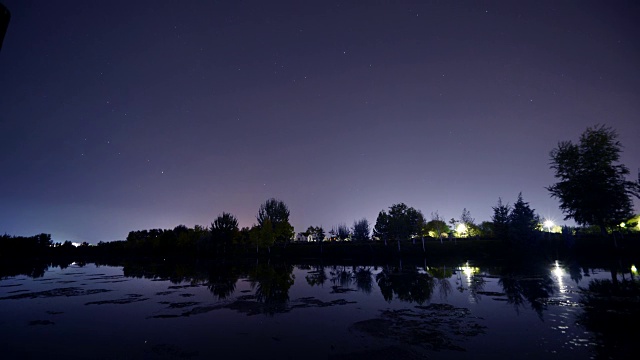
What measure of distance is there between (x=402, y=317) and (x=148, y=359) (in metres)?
10.4

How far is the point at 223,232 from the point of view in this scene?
235 ft

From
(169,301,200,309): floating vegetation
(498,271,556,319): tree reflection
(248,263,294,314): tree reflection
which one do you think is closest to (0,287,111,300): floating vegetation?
(169,301,200,309): floating vegetation

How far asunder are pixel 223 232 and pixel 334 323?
63.7m

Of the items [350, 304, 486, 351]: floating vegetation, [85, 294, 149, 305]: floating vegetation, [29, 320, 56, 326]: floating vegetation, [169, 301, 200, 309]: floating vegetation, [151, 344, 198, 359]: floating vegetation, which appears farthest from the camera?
[85, 294, 149, 305]: floating vegetation

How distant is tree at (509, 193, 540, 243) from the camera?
4559 centimetres

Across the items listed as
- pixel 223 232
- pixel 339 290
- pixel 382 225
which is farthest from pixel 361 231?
pixel 339 290

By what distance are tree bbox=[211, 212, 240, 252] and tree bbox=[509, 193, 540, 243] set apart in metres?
59.6

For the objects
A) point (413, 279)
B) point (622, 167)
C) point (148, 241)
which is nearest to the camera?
point (413, 279)

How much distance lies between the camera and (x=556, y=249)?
44156mm

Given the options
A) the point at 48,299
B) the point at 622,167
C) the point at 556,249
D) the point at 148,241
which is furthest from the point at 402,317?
the point at 148,241

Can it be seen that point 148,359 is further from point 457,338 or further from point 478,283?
point 478,283

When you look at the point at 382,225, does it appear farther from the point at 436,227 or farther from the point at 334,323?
the point at 334,323

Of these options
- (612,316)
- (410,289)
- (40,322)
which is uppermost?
(612,316)

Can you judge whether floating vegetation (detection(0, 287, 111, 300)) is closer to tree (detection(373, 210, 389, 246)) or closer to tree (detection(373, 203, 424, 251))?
tree (detection(373, 203, 424, 251))
